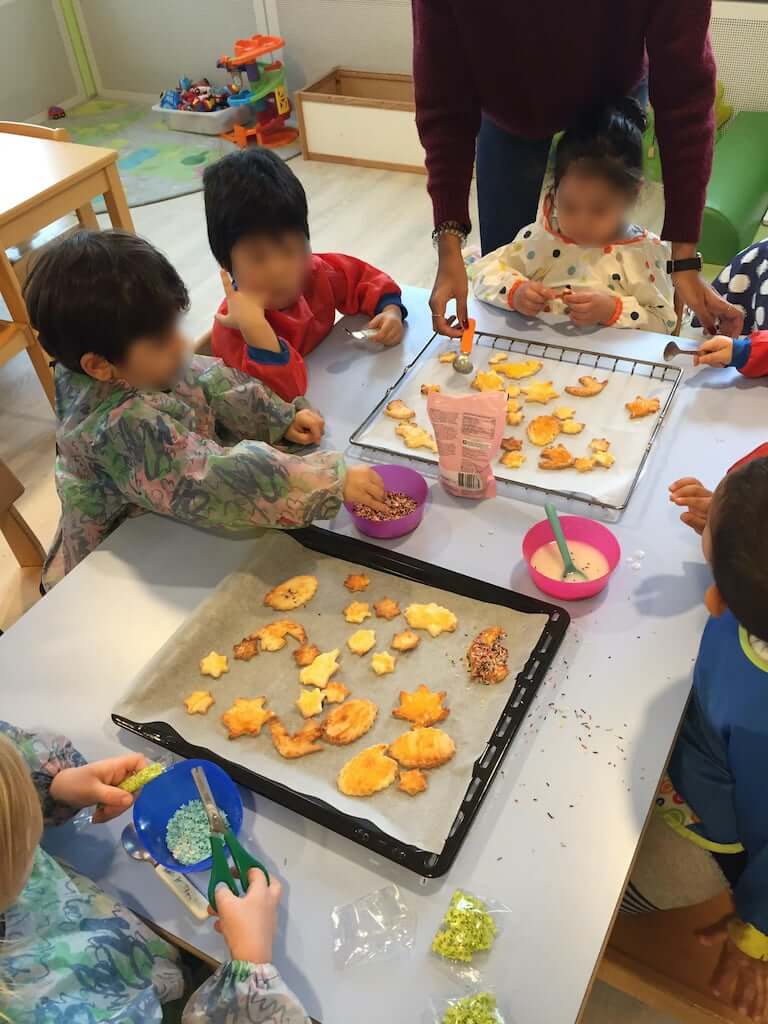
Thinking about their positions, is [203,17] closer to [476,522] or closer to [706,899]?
[476,522]

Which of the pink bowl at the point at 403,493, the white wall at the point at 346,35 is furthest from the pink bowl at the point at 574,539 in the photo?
the white wall at the point at 346,35

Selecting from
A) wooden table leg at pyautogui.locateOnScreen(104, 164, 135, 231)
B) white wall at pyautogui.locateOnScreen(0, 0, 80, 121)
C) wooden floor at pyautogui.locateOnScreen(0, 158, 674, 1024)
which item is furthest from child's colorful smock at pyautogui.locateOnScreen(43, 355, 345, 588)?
white wall at pyautogui.locateOnScreen(0, 0, 80, 121)

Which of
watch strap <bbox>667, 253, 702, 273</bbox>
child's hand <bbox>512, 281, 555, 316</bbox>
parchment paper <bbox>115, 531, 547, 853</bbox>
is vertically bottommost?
parchment paper <bbox>115, 531, 547, 853</bbox>

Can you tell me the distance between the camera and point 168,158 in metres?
4.19

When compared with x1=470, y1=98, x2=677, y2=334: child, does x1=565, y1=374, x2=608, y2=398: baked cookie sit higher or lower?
lower

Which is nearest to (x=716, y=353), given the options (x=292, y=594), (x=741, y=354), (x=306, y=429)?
(x=741, y=354)

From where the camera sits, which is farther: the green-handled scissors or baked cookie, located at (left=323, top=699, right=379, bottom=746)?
baked cookie, located at (left=323, top=699, right=379, bottom=746)

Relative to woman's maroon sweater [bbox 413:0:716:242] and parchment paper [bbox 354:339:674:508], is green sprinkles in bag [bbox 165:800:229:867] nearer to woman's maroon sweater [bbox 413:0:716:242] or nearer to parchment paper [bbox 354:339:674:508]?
parchment paper [bbox 354:339:674:508]

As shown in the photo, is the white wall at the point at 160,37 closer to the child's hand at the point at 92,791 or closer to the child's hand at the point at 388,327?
the child's hand at the point at 388,327

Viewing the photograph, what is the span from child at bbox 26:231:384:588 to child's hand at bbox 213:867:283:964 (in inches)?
19.8

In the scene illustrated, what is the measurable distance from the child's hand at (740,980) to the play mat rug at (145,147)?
11.6 ft

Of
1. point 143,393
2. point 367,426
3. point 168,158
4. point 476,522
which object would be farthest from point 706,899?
point 168,158

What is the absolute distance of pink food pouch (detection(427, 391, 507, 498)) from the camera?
1.06m

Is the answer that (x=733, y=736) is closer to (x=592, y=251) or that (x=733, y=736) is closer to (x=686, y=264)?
(x=686, y=264)
